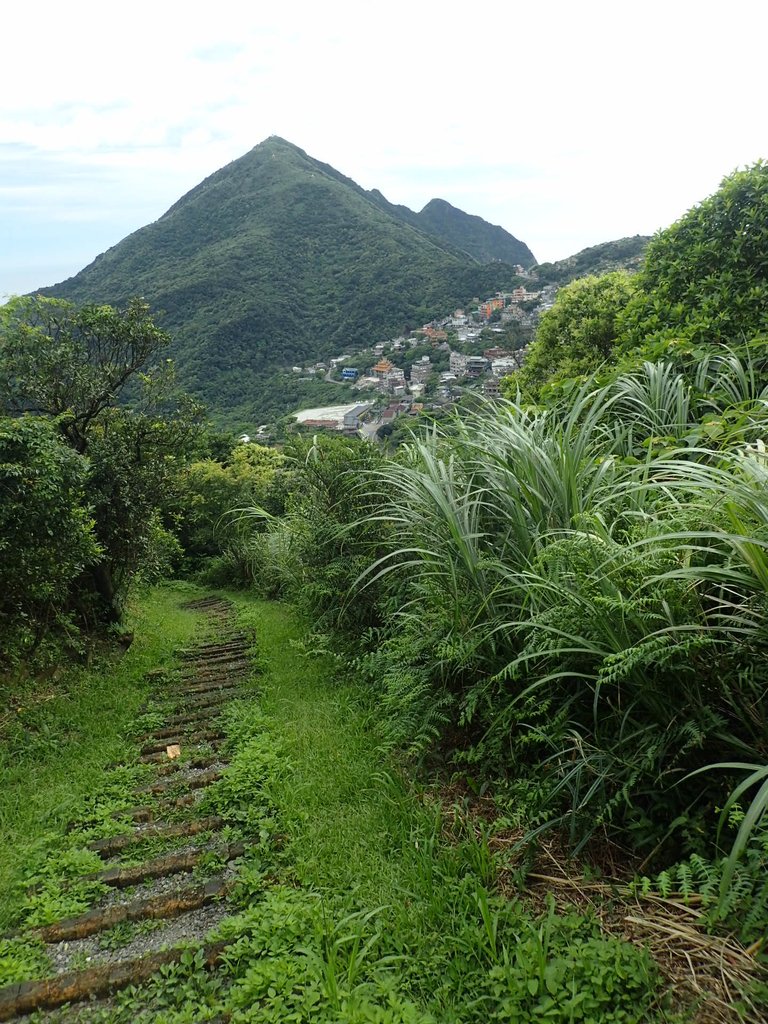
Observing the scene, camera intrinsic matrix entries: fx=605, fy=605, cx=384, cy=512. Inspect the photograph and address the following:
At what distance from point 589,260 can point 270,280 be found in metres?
30.7

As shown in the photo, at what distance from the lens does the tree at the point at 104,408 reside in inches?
277

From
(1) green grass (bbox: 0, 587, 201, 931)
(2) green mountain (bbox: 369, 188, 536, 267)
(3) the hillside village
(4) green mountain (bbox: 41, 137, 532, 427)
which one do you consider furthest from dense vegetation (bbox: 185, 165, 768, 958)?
(2) green mountain (bbox: 369, 188, 536, 267)

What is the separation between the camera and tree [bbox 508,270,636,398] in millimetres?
6344

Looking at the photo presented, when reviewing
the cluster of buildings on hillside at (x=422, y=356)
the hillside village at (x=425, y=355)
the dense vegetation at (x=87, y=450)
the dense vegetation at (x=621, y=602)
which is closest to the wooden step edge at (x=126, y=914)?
the dense vegetation at (x=621, y=602)

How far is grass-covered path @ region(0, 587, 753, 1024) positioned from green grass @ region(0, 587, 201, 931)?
18 mm

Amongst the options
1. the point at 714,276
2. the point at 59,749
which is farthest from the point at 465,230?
the point at 59,749

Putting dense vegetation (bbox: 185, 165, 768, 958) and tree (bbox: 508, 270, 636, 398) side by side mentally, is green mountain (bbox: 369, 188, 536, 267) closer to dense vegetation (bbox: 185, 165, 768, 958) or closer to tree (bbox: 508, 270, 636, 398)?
tree (bbox: 508, 270, 636, 398)

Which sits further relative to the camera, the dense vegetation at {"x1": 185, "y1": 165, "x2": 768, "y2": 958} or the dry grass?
the dense vegetation at {"x1": 185, "y1": 165, "x2": 768, "y2": 958}

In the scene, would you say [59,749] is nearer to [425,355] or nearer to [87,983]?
[87,983]

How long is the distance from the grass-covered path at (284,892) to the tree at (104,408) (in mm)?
3540

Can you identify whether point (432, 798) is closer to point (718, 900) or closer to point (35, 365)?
point (718, 900)

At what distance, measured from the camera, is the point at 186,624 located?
29.5 feet

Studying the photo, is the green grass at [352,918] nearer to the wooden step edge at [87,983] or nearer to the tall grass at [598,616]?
the wooden step edge at [87,983]

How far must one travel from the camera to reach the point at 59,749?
3924 mm
